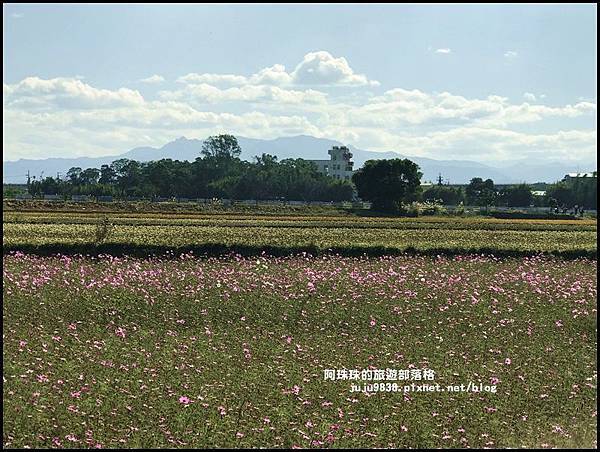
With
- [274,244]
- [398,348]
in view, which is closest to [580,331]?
[398,348]

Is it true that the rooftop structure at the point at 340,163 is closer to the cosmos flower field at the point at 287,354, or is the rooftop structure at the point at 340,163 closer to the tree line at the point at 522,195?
the tree line at the point at 522,195

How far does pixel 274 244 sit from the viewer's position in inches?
986

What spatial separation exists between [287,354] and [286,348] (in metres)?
0.37

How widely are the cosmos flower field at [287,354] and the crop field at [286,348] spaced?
42 millimetres

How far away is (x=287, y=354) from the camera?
44.3 ft

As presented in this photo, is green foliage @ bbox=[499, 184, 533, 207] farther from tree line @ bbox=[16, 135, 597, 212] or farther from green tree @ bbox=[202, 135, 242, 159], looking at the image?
green tree @ bbox=[202, 135, 242, 159]

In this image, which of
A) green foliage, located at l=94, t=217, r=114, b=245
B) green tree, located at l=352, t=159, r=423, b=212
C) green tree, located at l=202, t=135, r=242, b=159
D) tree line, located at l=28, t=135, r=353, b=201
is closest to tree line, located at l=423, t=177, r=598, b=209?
tree line, located at l=28, t=135, r=353, b=201

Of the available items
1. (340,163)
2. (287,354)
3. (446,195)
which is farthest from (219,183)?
(287,354)

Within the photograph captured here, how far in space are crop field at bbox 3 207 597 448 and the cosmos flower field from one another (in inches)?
1.7

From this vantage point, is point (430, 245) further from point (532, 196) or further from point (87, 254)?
point (532, 196)

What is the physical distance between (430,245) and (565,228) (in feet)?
48.5

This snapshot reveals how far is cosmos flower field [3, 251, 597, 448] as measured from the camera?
33.0 feet

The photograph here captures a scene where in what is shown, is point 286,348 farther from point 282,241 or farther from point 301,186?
point 301,186

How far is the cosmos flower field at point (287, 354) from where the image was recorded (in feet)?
33.0
